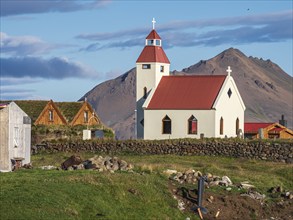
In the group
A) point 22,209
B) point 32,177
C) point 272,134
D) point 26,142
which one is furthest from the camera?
point 272,134

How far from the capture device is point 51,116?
77562 millimetres

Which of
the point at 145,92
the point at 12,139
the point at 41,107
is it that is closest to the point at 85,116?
the point at 41,107

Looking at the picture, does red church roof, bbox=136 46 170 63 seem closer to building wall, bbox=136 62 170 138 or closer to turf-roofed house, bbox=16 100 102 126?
building wall, bbox=136 62 170 138

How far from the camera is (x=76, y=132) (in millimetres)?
77688

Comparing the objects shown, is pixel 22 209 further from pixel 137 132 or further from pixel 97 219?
pixel 137 132

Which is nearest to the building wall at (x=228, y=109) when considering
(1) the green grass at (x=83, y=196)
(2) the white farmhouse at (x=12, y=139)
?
(2) the white farmhouse at (x=12, y=139)

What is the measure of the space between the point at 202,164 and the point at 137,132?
22.2 meters

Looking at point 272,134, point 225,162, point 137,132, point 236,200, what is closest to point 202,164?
point 225,162

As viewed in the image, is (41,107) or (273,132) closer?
(41,107)

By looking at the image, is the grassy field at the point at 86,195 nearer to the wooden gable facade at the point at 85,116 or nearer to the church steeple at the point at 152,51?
the church steeple at the point at 152,51

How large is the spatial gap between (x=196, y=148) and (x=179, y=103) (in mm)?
8813

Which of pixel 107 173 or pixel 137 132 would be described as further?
pixel 137 132

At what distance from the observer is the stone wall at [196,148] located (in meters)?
60.8

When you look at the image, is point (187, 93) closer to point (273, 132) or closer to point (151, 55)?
point (151, 55)
